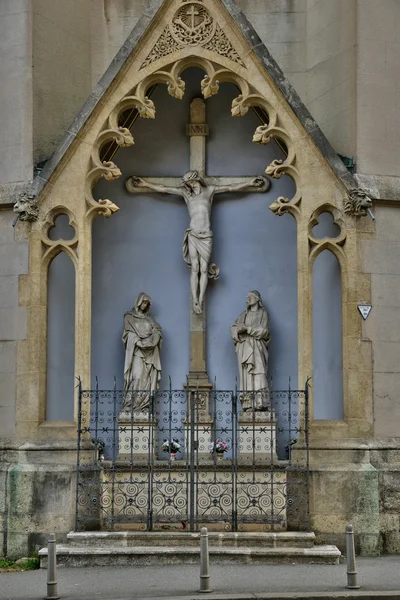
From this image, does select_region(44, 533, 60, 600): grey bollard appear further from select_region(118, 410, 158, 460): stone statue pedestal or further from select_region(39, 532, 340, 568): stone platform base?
select_region(118, 410, 158, 460): stone statue pedestal

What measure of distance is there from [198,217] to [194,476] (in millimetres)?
4088

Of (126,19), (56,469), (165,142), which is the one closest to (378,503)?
(56,469)

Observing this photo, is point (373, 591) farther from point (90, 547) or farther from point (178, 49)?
point (178, 49)

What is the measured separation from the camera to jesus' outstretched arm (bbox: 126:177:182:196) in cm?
1747

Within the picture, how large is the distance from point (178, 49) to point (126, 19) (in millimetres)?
2153

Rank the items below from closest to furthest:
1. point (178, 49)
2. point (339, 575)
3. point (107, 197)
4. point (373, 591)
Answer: point (373, 591)
point (339, 575)
point (178, 49)
point (107, 197)

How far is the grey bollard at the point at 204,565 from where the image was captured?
11609mm

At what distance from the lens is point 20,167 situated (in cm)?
1623

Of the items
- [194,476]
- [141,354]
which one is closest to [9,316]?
[141,354]

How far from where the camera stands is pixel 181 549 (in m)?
14.0

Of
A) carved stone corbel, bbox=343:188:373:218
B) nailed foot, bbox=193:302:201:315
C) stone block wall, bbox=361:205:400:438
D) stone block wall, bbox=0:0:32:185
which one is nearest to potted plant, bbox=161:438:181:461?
nailed foot, bbox=193:302:201:315

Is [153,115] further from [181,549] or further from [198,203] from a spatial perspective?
[181,549]

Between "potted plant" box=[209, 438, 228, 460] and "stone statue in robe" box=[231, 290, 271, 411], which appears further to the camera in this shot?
"stone statue in robe" box=[231, 290, 271, 411]

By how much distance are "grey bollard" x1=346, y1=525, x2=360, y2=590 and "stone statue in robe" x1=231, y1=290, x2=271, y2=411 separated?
4667mm
